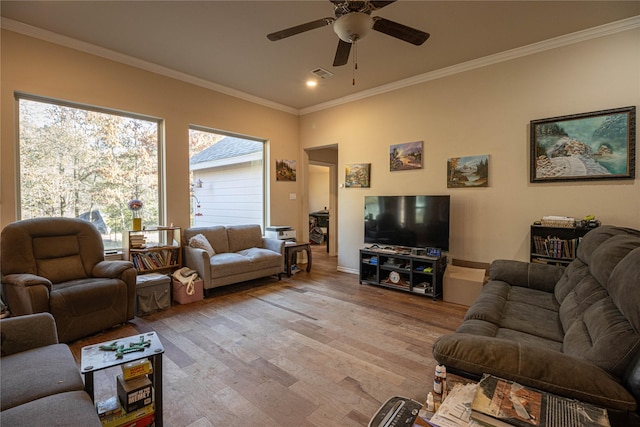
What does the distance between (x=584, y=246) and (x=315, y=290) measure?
3.03 metres

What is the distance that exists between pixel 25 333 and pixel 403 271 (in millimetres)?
3754

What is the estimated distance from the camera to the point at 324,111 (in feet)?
18.2

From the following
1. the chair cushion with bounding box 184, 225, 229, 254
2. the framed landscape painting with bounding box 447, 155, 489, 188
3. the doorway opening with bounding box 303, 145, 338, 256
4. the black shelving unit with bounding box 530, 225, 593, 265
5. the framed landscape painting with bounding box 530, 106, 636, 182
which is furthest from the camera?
the doorway opening with bounding box 303, 145, 338, 256

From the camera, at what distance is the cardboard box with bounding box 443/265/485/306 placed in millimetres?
3525

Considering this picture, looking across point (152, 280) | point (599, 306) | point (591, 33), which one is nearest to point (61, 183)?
point (152, 280)

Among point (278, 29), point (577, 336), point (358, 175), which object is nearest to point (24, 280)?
point (278, 29)

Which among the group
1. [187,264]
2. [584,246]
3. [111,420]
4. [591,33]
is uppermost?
[591,33]

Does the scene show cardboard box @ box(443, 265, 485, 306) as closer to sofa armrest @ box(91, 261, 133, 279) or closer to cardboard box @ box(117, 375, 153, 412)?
cardboard box @ box(117, 375, 153, 412)

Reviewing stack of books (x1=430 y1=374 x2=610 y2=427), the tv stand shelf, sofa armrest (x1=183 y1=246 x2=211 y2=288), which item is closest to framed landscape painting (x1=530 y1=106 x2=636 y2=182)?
the tv stand shelf

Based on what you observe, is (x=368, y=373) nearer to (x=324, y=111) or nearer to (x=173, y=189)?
(x=173, y=189)

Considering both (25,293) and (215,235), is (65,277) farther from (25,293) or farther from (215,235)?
(215,235)

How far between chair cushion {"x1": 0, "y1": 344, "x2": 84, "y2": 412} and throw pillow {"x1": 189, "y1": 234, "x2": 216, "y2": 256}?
8.34 feet

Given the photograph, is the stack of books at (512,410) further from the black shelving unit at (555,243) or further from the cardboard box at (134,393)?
the black shelving unit at (555,243)

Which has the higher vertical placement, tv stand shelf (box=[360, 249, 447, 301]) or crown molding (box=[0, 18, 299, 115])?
crown molding (box=[0, 18, 299, 115])
